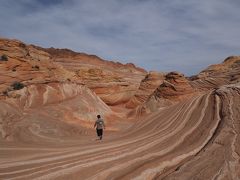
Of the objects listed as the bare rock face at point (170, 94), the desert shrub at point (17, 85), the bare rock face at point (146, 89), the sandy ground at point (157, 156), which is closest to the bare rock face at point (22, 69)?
the desert shrub at point (17, 85)

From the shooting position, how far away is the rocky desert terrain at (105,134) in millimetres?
8867

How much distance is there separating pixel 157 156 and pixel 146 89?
2895 centimetres

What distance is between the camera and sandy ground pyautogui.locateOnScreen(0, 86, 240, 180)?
28.1 ft

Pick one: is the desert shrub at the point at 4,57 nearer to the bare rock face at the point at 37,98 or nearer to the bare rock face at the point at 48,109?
the bare rock face at the point at 37,98

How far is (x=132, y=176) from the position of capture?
8500mm

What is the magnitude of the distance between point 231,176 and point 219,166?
48 cm

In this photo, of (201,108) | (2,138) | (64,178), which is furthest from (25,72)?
(64,178)

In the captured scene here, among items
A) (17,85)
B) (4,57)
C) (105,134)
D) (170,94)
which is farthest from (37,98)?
(170,94)

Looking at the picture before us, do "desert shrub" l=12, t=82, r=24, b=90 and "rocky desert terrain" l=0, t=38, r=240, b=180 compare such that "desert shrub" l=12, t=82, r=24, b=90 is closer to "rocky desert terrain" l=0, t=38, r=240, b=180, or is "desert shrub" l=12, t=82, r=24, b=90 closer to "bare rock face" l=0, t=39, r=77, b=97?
"rocky desert terrain" l=0, t=38, r=240, b=180

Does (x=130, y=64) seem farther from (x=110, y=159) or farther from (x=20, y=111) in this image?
(x=110, y=159)

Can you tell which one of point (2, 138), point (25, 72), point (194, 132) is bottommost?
point (2, 138)

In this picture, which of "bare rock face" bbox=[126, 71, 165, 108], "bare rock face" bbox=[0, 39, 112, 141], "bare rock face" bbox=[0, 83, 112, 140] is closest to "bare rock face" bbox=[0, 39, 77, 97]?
"bare rock face" bbox=[0, 39, 112, 141]

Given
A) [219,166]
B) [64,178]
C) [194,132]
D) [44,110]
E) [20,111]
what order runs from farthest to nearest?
[44,110] → [20,111] → [194,132] → [219,166] → [64,178]

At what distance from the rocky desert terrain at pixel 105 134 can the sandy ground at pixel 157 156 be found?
0.02 metres
